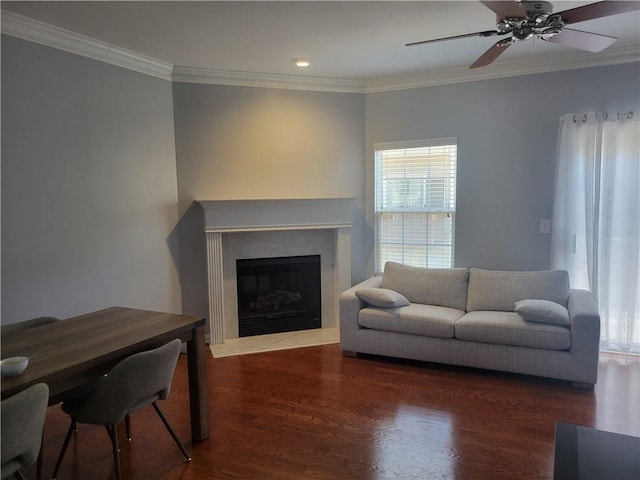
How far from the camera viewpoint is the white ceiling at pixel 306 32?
2.78 m

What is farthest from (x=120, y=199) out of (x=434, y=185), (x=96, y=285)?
(x=434, y=185)

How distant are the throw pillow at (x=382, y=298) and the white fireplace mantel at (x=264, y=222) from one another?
777 mm

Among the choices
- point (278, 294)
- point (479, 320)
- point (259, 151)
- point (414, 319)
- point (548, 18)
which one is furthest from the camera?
point (278, 294)

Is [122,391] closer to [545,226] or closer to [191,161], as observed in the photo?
[191,161]

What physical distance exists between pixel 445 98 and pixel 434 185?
88 cm

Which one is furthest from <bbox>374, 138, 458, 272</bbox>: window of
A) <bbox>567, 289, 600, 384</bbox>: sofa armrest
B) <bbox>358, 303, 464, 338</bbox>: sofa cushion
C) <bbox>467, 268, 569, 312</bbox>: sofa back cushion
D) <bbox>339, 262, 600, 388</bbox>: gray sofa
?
<bbox>567, 289, 600, 384</bbox>: sofa armrest

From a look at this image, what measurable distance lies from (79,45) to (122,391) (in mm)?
2632

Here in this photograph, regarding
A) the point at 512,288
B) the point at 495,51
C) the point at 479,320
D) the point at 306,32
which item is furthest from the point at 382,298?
the point at 306,32

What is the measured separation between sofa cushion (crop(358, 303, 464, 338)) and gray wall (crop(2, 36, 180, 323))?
1905 mm

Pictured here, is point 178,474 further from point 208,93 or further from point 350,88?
point 350,88

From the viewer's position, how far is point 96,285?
11.4 feet

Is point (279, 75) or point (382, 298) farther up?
point (279, 75)

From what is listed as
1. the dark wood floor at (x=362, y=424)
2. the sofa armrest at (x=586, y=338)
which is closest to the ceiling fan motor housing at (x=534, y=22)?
the sofa armrest at (x=586, y=338)

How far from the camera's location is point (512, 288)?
152 inches
